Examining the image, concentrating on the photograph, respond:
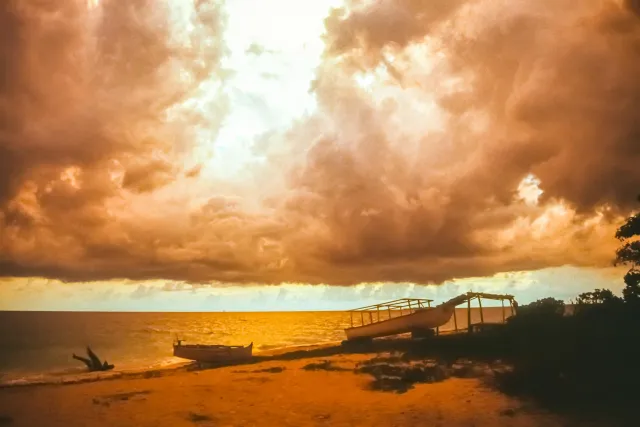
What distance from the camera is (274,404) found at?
19.6 m

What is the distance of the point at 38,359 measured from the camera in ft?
187

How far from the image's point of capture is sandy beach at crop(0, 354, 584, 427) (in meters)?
16.5

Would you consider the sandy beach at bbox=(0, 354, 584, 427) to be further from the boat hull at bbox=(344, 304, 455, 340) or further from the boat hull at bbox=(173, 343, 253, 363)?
the boat hull at bbox=(344, 304, 455, 340)

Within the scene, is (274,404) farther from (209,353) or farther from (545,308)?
(545,308)

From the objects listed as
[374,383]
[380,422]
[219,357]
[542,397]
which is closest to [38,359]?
[219,357]

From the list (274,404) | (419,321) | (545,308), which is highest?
(545,308)

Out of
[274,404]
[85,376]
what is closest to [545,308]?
[274,404]

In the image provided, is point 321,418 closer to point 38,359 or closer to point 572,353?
point 572,353

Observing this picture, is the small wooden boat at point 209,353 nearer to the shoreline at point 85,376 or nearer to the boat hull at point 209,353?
the boat hull at point 209,353

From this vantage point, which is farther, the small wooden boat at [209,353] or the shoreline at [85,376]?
the small wooden boat at [209,353]

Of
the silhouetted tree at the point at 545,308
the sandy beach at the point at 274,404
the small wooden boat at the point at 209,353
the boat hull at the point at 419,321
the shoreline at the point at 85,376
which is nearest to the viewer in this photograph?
the sandy beach at the point at 274,404

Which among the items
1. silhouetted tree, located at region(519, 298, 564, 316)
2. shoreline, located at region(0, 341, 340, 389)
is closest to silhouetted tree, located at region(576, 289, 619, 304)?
silhouetted tree, located at region(519, 298, 564, 316)

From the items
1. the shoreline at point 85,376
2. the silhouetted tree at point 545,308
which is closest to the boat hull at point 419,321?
the silhouetted tree at point 545,308

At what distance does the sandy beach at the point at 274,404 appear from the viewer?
16.5 meters
